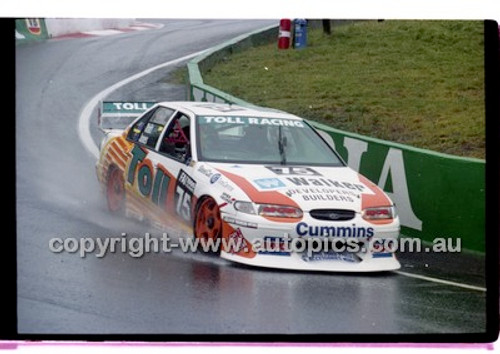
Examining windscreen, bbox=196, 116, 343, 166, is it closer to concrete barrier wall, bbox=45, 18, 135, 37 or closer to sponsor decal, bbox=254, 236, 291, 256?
sponsor decal, bbox=254, 236, 291, 256

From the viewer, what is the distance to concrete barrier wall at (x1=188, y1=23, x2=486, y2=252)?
10742mm

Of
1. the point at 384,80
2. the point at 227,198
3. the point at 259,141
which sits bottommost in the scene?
the point at 227,198

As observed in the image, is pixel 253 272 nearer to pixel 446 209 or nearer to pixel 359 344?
pixel 359 344

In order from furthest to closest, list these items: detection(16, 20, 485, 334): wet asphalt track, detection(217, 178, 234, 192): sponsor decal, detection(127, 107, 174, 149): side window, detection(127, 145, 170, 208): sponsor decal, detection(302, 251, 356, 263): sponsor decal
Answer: detection(127, 107, 174, 149): side window, detection(127, 145, 170, 208): sponsor decal, detection(217, 178, 234, 192): sponsor decal, detection(302, 251, 356, 263): sponsor decal, detection(16, 20, 485, 334): wet asphalt track

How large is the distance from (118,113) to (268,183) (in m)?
1.29

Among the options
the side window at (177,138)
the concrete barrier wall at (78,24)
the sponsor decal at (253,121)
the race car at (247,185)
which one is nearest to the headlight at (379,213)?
the race car at (247,185)

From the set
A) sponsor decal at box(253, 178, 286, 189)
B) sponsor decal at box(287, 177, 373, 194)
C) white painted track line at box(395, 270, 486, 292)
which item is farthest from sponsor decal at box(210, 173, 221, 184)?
white painted track line at box(395, 270, 486, 292)

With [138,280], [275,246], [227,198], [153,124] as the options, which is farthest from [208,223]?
[153,124]

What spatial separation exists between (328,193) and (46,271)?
2.00m

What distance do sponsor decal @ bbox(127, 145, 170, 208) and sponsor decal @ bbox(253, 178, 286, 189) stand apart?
693 millimetres

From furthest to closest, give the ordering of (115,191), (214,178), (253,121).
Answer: (253,121), (115,191), (214,178)

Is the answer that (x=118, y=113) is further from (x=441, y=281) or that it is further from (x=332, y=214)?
(x=441, y=281)

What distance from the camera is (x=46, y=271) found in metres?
10.4

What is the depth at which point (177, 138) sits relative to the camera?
36.4 ft
